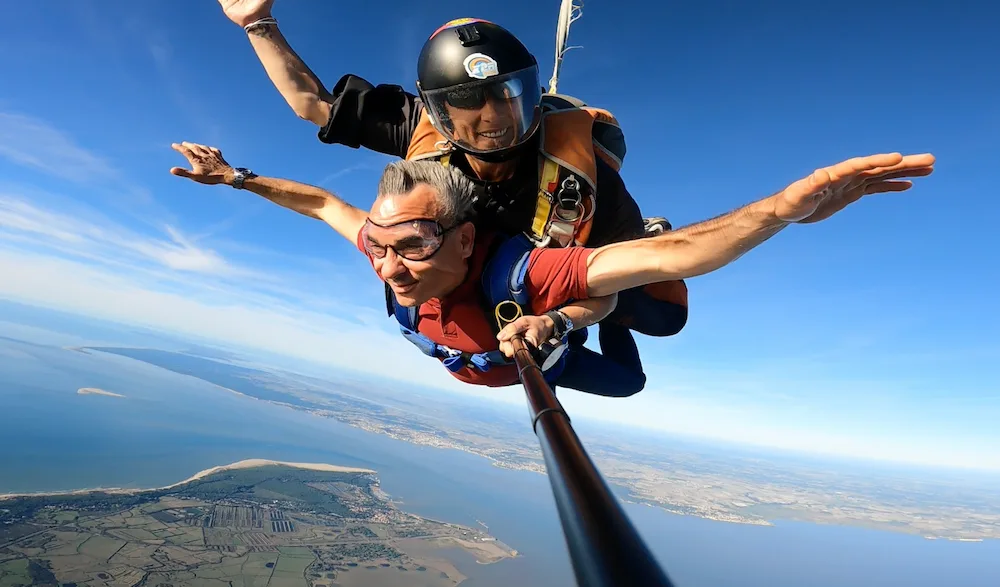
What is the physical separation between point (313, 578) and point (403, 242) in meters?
36.7

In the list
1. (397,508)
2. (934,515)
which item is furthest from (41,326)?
(934,515)

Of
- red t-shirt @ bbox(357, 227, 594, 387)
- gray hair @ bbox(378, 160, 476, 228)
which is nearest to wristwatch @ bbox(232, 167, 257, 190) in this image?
red t-shirt @ bbox(357, 227, 594, 387)

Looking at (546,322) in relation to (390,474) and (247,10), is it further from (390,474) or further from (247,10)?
(390,474)

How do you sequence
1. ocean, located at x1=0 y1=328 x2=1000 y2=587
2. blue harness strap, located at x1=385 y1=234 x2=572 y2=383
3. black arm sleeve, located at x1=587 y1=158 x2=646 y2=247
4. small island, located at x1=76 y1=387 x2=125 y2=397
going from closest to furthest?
blue harness strap, located at x1=385 y1=234 x2=572 y2=383 < black arm sleeve, located at x1=587 y1=158 x2=646 y2=247 < ocean, located at x1=0 y1=328 x2=1000 y2=587 < small island, located at x1=76 y1=387 x2=125 y2=397

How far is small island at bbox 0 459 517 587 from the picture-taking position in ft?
91.2

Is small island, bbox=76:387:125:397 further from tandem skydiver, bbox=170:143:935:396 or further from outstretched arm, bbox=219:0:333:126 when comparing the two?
tandem skydiver, bbox=170:143:935:396

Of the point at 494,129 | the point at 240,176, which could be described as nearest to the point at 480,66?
the point at 494,129

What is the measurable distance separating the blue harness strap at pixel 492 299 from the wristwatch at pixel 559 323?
141 mm

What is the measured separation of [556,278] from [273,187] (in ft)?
5.28

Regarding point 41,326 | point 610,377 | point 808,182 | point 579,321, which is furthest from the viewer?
point 41,326

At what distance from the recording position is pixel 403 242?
5.92 ft

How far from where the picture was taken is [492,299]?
1.81 meters

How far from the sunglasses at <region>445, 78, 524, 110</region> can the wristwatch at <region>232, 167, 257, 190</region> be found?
1144mm

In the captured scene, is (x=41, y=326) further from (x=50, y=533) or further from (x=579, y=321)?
(x=579, y=321)
